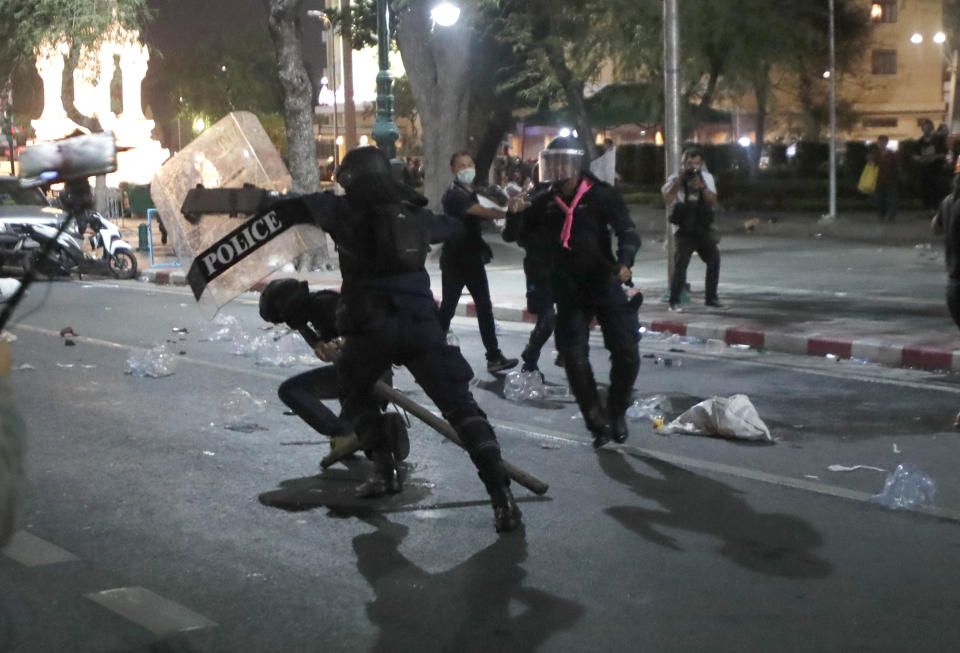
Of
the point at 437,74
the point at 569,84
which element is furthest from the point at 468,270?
the point at 569,84

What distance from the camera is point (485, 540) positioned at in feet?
19.5

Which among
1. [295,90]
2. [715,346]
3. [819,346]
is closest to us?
[819,346]

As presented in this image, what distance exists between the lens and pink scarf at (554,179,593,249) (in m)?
7.70

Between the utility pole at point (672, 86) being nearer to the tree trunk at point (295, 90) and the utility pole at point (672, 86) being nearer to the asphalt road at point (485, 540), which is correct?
the asphalt road at point (485, 540)

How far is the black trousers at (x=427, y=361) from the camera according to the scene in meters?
5.88

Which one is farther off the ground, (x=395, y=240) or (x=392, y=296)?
(x=395, y=240)

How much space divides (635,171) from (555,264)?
36.0 metres

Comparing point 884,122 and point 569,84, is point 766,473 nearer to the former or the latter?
point 569,84

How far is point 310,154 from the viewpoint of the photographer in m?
23.1

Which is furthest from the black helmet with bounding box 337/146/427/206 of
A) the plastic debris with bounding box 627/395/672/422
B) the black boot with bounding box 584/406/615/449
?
the plastic debris with bounding box 627/395/672/422

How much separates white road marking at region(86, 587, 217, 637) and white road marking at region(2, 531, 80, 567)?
529 millimetres

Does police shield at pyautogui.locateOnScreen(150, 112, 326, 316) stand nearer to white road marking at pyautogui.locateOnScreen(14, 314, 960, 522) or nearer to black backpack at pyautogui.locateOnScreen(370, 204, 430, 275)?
black backpack at pyautogui.locateOnScreen(370, 204, 430, 275)

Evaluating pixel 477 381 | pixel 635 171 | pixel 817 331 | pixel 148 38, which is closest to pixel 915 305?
pixel 817 331

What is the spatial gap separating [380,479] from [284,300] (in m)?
0.99
